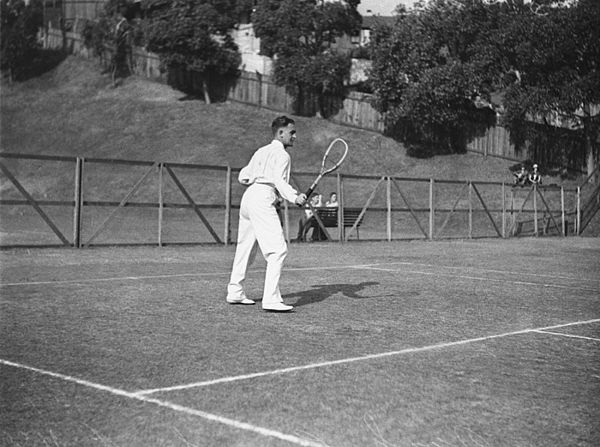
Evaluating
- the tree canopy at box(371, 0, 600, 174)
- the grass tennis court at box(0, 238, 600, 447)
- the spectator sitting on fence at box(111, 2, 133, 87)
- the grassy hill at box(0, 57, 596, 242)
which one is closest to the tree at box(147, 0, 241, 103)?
the grassy hill at box(0, 57, 596, 242)

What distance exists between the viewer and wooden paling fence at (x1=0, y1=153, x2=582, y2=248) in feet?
74.5

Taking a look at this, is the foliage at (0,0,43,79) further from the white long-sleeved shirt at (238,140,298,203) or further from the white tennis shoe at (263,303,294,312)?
the white tennis shoe at (263,303,294,312)

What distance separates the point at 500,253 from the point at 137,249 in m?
8.24

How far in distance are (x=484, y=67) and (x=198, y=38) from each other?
78.9 feet

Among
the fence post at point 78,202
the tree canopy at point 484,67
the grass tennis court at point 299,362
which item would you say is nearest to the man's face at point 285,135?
the grass tennis court at point 299,362

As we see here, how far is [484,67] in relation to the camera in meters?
49.8

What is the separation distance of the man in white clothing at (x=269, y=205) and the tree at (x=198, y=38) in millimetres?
57875

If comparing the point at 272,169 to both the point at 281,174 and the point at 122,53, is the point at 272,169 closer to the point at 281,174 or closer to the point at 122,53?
the point at 281,174

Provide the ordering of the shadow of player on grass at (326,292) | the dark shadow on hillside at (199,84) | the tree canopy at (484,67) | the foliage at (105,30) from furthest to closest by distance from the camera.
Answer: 1. the foliage at (105,30)
2. the dark shadow on hillside at (199,84)
3. the tree canopy at (484,67)
4. the shadow of player on grass at (326,292)

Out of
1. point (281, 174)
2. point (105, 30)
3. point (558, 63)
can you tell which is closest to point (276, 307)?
point (281, 174)

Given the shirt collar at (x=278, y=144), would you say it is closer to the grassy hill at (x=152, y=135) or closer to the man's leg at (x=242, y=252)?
the man's leg at (x=242, y=252)

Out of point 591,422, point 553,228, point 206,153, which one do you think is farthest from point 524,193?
point 591,422

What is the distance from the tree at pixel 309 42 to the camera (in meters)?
60.9

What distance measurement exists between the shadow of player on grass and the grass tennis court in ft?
0.19
